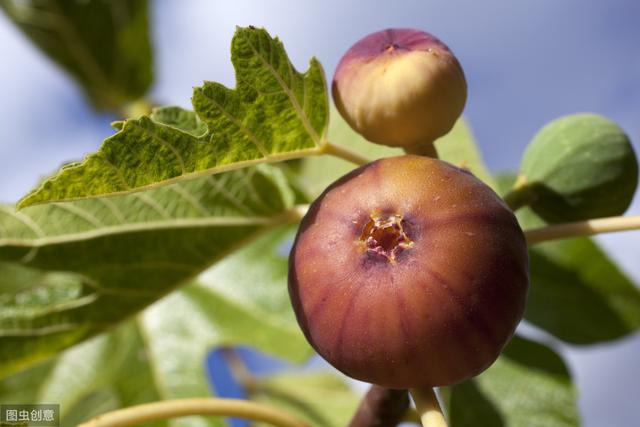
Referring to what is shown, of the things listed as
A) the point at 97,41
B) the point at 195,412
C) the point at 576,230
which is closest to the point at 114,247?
the point at 195,412

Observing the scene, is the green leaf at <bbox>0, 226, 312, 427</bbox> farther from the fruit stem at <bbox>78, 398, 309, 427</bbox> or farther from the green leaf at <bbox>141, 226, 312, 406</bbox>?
the fruit stem at <bbox>78, 398, 309, 427</bbox>

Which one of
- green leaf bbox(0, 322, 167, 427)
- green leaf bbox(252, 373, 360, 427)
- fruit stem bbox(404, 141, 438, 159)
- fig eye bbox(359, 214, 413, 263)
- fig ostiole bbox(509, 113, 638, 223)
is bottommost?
green leaf bbox(252, 373, 360, 427)

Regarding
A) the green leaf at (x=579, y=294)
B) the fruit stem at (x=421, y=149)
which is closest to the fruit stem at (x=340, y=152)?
the fruit stem at (x=421, y=149)

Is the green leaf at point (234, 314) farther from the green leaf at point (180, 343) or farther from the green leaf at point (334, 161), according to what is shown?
the green leaf at point (334, 161)

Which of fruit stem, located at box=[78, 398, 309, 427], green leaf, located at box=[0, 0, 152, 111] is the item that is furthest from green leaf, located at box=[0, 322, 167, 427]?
green leaf, located at box=[0, 0, 152, 111]

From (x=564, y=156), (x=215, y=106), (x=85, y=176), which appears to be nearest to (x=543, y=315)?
(x=564, y=156)
